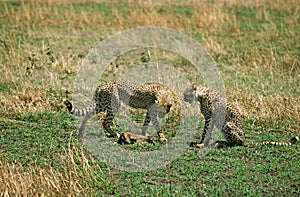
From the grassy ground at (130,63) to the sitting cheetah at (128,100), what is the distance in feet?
1.44

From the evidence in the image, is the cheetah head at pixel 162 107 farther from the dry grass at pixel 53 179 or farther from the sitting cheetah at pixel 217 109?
the dry grass at pixel 53 179

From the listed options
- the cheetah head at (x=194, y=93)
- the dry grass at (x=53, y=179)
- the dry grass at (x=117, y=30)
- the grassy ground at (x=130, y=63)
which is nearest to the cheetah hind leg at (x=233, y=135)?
the grassy ground at (x=130, y=63)

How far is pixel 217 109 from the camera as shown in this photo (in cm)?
665

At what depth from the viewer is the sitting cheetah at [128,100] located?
6.87 meters

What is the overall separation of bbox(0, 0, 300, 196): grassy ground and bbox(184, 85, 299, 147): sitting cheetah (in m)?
0.18

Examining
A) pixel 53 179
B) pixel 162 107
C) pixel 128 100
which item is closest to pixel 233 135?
pixel 162 107

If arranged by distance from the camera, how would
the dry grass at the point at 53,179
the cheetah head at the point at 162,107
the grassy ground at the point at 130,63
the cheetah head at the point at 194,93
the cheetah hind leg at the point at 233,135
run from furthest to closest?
the cheetah head at the point at 162,107 → the cheetah head at the point at 194,93 → the cheetah hind leg at the point at 233,135 → the grassy ground at the point at 130,63 → the dry grass at the point at 53,179

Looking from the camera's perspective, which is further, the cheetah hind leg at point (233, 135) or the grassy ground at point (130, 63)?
the cheetah hind leg at point (233, 135)

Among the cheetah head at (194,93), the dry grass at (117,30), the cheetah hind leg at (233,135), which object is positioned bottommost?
the dry grass at (117,30)

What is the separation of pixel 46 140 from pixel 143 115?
1.62m

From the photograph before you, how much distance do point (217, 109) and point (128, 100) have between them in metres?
1.13

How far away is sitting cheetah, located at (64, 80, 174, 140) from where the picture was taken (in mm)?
6871

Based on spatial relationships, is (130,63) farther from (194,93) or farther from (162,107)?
(194,93)

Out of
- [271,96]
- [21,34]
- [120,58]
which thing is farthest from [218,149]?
[21,34]
